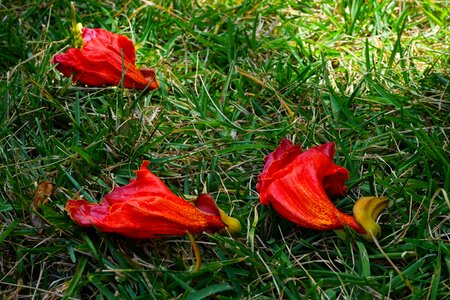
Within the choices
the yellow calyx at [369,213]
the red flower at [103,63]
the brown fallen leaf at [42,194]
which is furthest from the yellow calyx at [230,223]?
the red flower at [103,63]

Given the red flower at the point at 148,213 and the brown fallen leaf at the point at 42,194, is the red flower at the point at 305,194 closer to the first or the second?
the red flower at the point at 148,213

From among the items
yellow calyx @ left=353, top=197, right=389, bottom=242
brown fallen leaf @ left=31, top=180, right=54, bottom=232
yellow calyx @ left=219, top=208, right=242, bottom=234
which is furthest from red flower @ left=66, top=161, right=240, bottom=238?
yellow calyx @ left=353, top=197, right=389, bottom=242

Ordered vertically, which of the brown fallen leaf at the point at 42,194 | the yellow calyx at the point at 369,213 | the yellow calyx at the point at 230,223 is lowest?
the brown fallen leaf at the point at 42,194

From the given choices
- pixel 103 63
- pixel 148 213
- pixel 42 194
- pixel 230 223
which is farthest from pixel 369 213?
pixel 103 63

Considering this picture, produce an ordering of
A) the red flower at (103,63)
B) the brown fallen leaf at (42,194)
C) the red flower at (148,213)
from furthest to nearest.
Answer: the red flower at (103,63)
the brown fallen leaf at (42,194)
the red flower at (148,213)

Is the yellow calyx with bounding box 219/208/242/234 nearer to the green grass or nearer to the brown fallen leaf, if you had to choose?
the green grass

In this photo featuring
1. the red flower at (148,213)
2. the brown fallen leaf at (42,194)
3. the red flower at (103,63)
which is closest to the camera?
the red flower at (148,213)

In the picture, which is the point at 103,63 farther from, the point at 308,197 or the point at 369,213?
the point at 369,213

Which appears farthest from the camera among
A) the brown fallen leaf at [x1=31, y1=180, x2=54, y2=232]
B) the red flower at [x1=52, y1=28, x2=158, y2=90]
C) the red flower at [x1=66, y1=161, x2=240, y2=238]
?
the red flower at [x1=52, y1=28, x2=158, y2=90]
